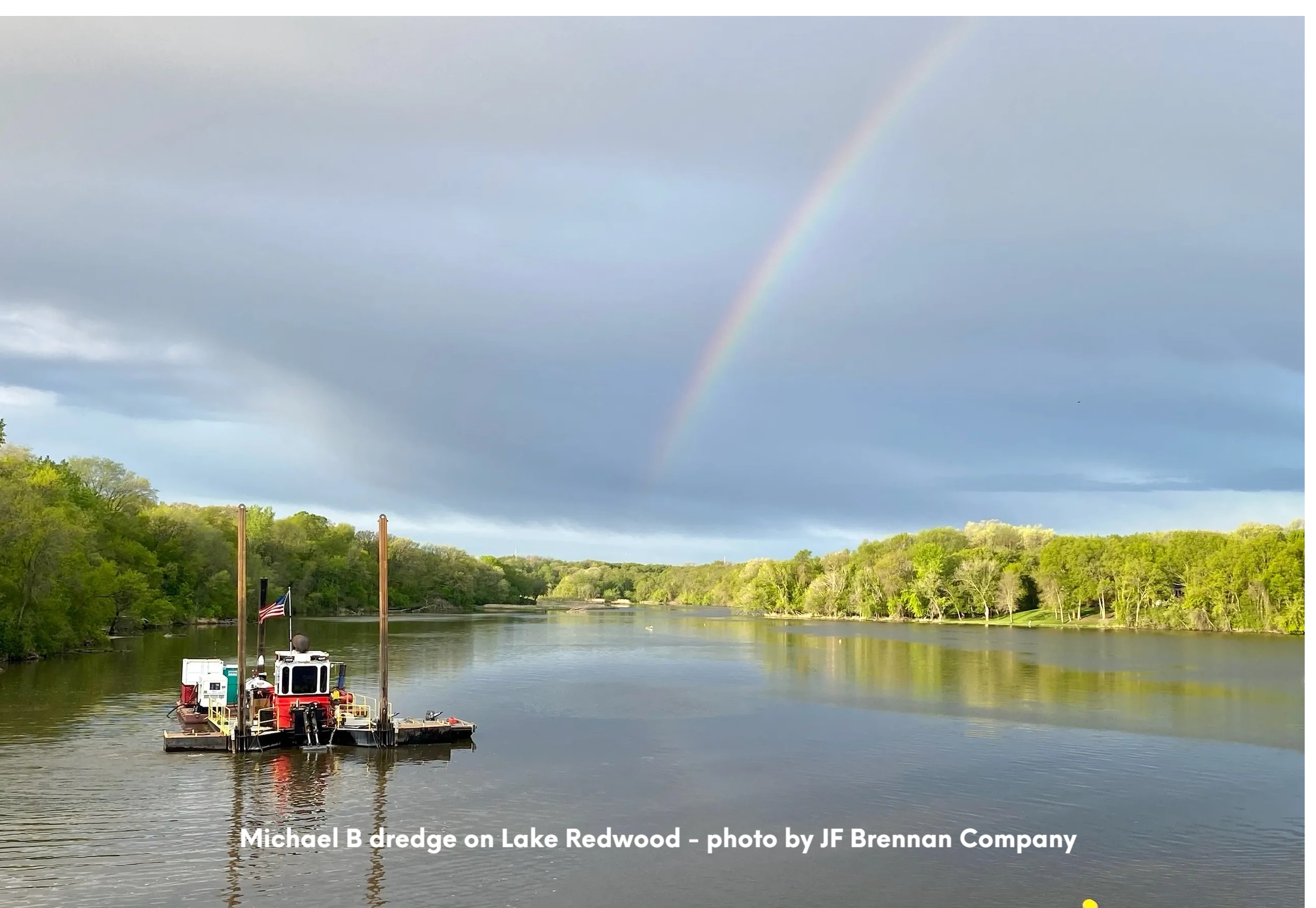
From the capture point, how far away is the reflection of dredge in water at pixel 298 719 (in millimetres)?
40312

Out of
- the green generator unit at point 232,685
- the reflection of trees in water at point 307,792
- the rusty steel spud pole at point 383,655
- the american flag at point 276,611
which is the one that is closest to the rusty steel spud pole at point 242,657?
the reflection of trees in water at point 307,792

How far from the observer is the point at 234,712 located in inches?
1730

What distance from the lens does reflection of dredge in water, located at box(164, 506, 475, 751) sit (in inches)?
1587

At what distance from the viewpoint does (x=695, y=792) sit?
116ft

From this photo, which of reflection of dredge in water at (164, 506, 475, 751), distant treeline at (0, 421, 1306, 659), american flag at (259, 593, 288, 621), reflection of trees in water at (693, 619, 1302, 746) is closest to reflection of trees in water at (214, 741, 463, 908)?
reflection of dredge in water at (164, 506, 475, 751)

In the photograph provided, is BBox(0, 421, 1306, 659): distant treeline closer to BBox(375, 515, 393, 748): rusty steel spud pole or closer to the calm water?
the calm water

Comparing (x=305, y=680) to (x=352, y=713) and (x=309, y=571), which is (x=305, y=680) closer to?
(x=352, y=713)

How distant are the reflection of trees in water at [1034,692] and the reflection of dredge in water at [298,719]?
95.8 ft

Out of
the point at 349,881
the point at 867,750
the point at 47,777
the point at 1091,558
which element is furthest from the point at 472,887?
the point at 1091,558

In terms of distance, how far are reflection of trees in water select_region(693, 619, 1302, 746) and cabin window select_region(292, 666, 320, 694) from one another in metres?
32.1

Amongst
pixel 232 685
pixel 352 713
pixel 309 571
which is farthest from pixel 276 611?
pixel 309 571

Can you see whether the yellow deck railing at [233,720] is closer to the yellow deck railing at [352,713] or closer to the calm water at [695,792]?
the calm water at [695,792]

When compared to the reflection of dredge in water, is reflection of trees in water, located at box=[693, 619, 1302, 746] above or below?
below

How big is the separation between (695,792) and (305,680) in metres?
17.6
